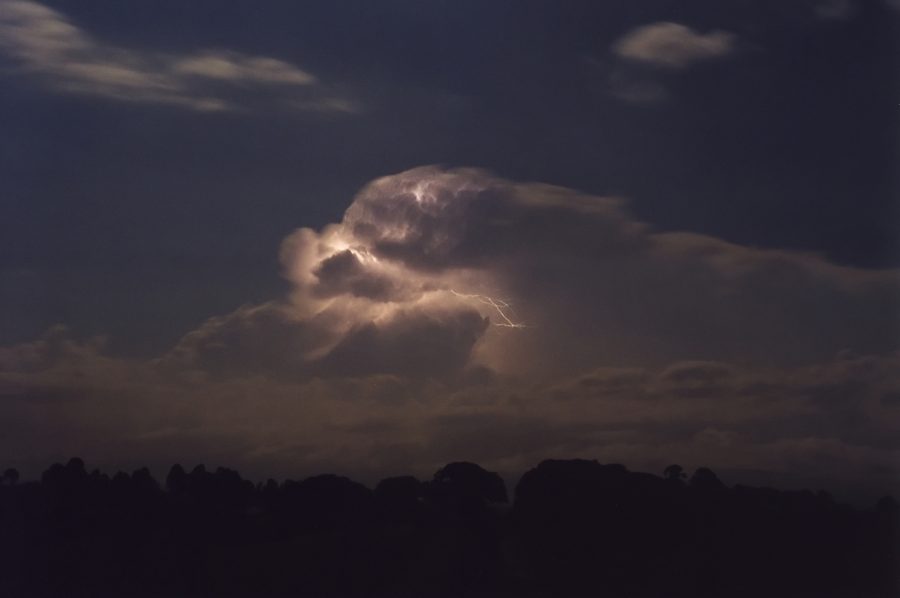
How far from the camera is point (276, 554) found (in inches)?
837

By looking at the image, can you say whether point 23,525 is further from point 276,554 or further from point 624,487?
point 624,487

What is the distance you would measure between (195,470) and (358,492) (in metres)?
3.01

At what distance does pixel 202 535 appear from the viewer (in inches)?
851

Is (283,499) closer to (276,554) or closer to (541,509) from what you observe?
(276,554)

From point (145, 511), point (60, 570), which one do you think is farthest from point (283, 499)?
point (60, 570)

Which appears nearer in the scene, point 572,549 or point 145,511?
point 572,549

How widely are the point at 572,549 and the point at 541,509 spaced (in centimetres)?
91

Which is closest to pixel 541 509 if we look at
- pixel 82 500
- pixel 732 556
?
pixel 732 556

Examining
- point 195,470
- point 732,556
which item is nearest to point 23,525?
point 195,470

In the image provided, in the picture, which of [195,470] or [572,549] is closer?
[572,549]

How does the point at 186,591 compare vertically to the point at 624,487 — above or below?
below

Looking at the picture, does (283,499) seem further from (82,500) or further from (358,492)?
(82,500)

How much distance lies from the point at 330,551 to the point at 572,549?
13.7 ft

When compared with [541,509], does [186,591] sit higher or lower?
lower
